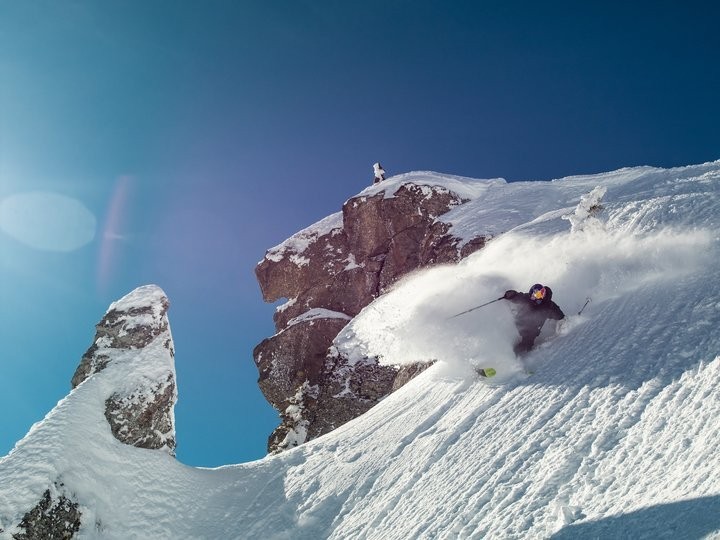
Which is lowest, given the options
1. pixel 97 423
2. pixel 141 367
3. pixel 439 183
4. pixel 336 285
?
pixel 97 423

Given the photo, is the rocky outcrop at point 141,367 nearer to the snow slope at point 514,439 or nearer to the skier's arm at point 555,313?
the snow slope at point 514,439

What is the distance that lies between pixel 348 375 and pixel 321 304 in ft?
32.9

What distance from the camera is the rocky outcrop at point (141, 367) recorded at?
39.1 feet

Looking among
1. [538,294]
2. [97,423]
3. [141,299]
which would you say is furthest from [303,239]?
[538,294]

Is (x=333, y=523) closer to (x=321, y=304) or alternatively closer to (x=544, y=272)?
(x=544, y=272)

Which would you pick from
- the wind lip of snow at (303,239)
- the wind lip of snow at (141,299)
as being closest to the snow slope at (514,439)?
the wind lip of snow at (141,299)

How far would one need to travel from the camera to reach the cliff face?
27.3 meters

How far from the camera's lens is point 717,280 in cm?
859

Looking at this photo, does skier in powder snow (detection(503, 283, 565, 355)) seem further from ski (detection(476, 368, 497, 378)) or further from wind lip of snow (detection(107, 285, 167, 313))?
wind lip of snow (detection(107, 285, 167, 313))

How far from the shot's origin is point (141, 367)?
1344 cm

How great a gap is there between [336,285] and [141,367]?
24.3 metres

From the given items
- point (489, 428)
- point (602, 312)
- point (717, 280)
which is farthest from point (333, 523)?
point (717, 280)

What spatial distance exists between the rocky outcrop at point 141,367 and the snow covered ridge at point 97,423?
0.02 metres

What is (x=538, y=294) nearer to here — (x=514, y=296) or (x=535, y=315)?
(x=535, y=315)
